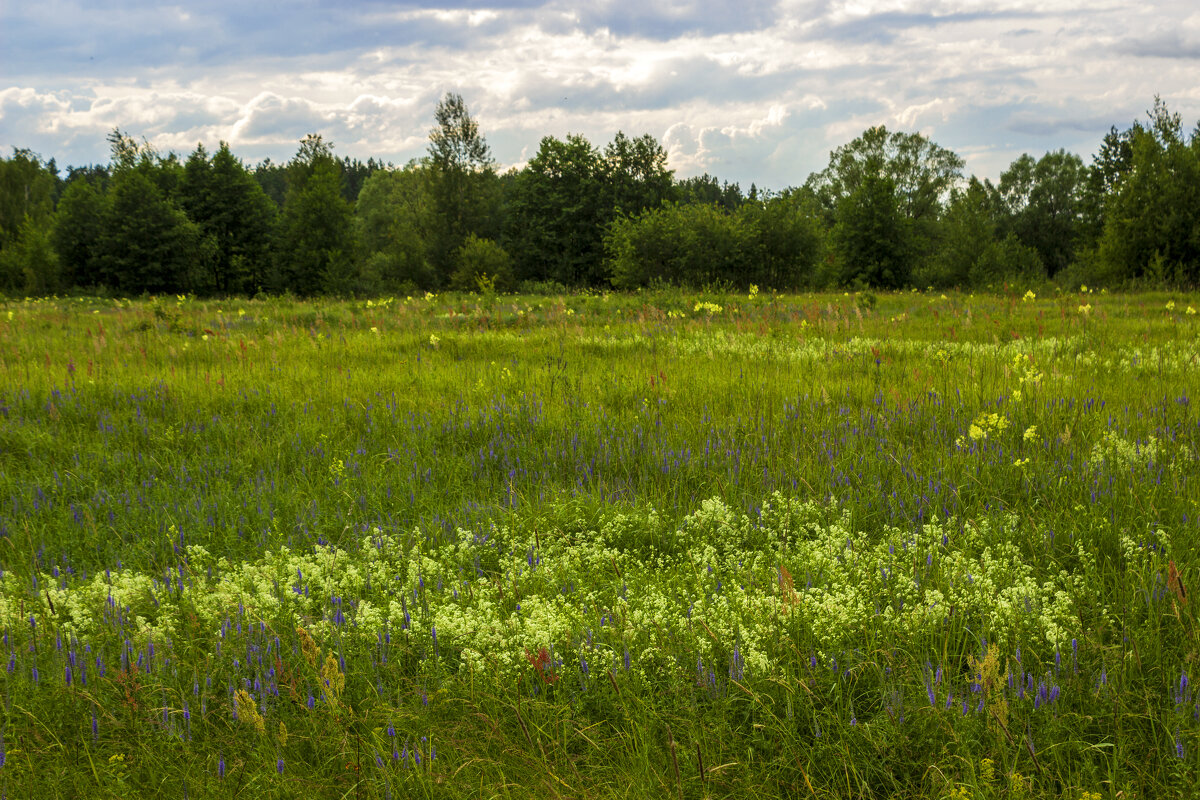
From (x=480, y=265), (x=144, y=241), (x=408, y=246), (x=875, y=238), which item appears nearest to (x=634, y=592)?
(x=875, y=238)

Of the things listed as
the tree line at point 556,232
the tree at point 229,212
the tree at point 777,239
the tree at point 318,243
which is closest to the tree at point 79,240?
the tree line at point 556,232

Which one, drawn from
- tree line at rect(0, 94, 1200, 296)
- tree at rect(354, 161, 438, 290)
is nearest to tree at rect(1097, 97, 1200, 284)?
tree line at rect(0, 94, 1200, 296)

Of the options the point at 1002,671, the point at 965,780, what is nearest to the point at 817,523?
the point at 1002,671

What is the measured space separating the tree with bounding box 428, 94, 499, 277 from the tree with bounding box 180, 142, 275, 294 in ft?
43.3

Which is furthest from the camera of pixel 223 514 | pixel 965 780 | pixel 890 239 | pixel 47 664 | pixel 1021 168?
pixel 1021 168

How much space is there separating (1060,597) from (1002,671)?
1.73 feet

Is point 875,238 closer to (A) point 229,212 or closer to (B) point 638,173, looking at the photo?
(B) point 638,173

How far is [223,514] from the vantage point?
3.71 metres

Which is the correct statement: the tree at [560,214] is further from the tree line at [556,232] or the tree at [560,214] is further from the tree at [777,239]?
the tree at [777,239]

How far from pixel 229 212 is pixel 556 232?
2410cm

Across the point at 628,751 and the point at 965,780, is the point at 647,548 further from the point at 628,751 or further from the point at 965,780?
the point at 965,780

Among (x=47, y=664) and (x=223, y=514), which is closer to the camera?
(x=47, y=664)

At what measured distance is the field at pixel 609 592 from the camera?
1.99 m

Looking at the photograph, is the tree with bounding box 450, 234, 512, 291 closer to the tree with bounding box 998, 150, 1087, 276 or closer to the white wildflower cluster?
the white wildflower cluster
